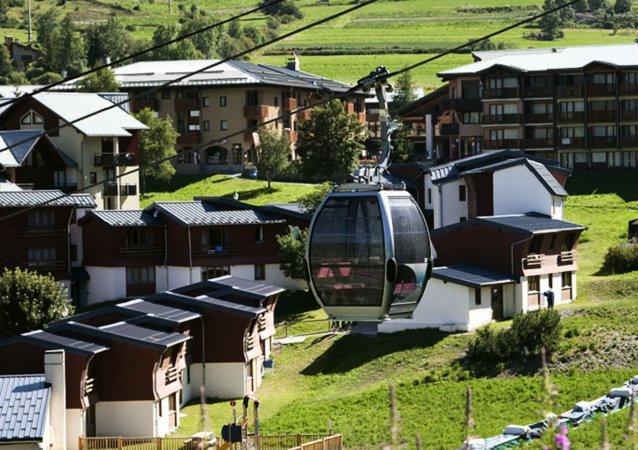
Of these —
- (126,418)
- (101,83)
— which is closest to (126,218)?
(126,418)

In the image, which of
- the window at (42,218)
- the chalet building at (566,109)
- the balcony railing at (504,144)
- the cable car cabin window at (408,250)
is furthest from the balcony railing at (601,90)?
the cable car cabin window at (408,250)

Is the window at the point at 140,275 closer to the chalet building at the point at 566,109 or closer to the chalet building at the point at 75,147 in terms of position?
the chalet building at the point at 75,147

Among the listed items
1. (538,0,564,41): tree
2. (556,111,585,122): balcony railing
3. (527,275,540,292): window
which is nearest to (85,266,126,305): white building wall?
(527,275,540,292): window

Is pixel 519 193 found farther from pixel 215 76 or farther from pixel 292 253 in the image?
pixel 215 76

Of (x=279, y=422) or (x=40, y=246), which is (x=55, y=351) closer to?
(x=279, y=422)

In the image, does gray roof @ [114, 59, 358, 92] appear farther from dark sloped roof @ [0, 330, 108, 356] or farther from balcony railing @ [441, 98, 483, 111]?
dark sloped roof @ [0, 330, 108, 356]

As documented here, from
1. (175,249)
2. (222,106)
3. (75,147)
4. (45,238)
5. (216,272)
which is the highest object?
(222,106)

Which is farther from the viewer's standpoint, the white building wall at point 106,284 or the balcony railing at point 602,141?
the balcony railing at point 602,141
